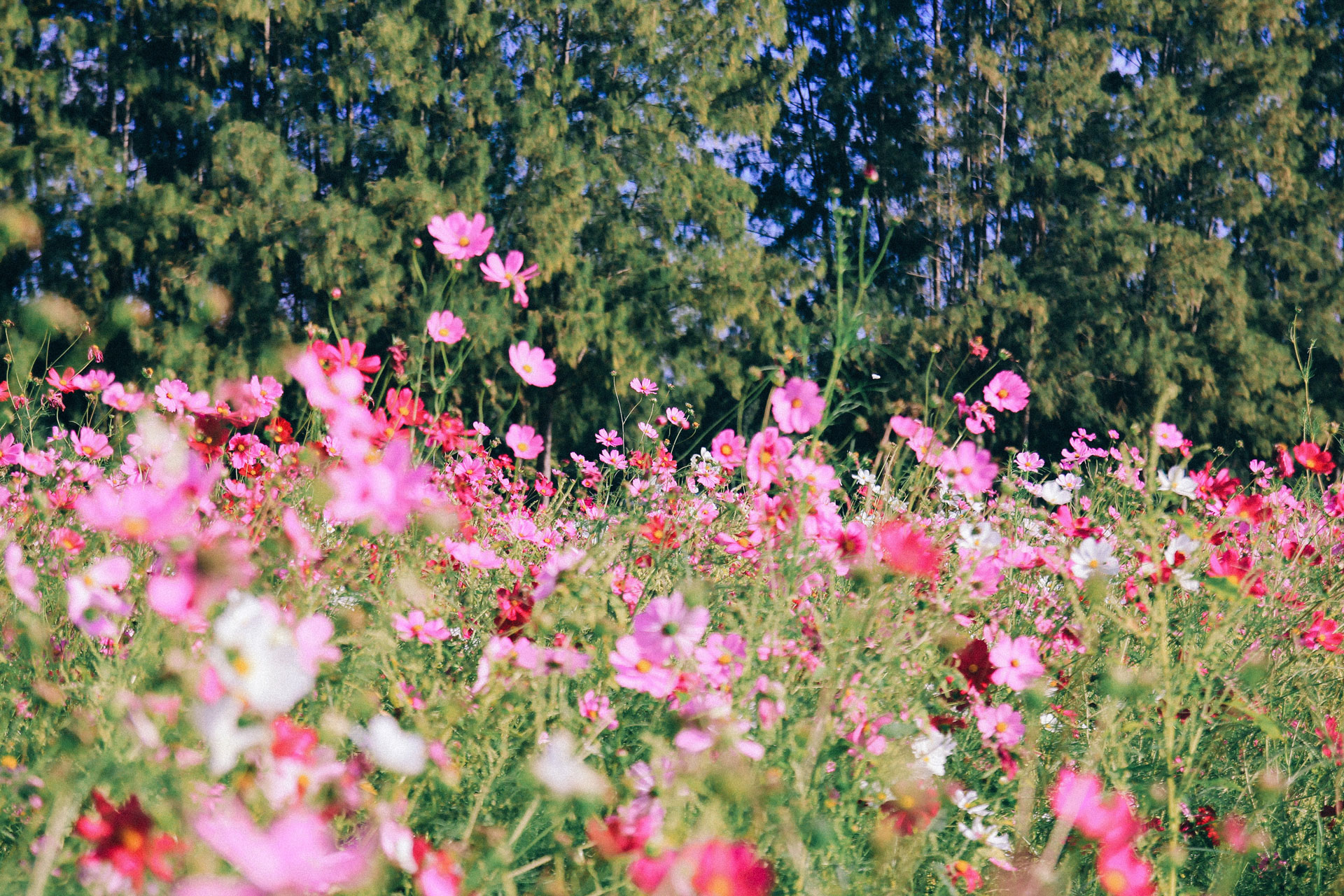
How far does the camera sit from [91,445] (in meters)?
2.01

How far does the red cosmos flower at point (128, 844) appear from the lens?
586mm

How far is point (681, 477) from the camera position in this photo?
2.54 metres

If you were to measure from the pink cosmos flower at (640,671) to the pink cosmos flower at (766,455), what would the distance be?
288 mm

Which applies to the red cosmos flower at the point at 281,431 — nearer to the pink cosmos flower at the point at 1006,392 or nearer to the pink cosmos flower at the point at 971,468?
the pink cosmos flower at the point at 971,468

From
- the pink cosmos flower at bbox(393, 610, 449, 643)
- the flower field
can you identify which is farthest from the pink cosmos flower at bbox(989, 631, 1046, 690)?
→ the pink cosmos flower at bbox(393, 610, 449, 643)

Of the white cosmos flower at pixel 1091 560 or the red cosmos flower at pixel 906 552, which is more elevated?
the red cosmos flower at pixel 906 552

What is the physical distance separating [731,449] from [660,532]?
0.24m

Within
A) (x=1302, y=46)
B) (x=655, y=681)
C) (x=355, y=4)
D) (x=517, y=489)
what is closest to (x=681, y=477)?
(x=517, y=489)

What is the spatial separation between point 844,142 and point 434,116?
5.19m

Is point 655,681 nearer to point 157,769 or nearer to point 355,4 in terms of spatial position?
point 157,769

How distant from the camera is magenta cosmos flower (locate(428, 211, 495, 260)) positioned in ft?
4.13

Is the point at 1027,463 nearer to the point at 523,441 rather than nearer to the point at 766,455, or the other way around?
the point at 523,441

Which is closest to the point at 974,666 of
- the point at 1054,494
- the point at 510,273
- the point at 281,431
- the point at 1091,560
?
the point at 1091,560

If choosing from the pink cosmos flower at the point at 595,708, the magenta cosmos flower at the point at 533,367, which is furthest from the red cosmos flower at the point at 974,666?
the magenta cosmos flower at the point at 533,367
